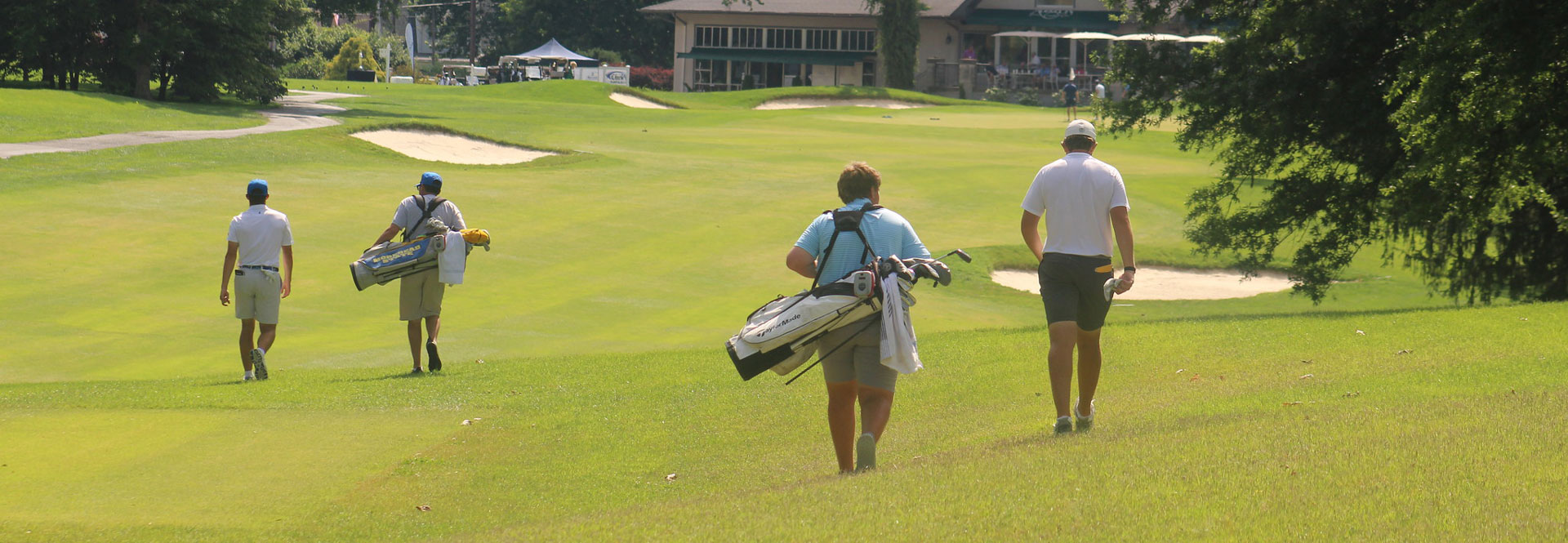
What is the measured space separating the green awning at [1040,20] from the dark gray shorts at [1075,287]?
6541 centimetres

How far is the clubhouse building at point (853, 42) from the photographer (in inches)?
2844

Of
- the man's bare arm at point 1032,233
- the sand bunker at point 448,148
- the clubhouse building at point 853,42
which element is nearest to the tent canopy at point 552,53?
the clubhouse building at point 853,42

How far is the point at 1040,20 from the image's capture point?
239 ft

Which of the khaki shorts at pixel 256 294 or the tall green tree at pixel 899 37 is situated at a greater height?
the tall green tree at pixel 899 37

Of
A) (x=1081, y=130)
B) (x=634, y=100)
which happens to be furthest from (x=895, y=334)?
(x=634, y=100)

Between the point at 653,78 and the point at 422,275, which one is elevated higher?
the point at 653,78

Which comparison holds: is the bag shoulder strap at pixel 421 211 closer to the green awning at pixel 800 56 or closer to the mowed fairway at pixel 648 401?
the mowed fairway at pixel 648 401

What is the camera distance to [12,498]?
7.19m

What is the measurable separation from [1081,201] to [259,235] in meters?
7.68

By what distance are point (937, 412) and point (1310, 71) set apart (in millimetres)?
11371

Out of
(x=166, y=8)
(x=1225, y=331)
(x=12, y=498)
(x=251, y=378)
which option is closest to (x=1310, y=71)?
(x=1225, y=331)

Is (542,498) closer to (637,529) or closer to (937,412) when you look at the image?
(637,529)

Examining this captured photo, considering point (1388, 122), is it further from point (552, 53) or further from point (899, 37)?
point (552, 53)

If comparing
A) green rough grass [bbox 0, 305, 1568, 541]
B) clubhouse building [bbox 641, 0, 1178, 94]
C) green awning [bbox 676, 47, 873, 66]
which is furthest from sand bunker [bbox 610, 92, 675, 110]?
green rough grass [bbox 0, 305, 1568, 541]
